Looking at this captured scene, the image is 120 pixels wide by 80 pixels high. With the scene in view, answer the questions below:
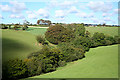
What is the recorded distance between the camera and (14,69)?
16.5 m

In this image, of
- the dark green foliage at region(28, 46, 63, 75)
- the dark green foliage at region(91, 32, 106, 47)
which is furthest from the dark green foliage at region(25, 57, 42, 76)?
the dark green foliage at region(91, 32, 106, 47)

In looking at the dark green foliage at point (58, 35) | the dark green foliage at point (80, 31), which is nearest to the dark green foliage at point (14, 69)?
the dark green foliage at point (58, 35)

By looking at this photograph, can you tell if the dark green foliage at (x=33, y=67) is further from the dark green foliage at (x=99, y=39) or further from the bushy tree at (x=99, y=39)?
the bushy tree at (x=99, y=39)

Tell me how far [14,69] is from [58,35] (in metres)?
27.8

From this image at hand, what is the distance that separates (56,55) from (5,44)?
49.2 feet

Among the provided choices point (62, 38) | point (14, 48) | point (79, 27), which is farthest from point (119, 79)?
point (79, 27)

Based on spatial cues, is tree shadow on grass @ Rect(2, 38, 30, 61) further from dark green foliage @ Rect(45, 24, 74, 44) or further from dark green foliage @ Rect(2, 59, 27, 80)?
dark green foliage @ Rect(45, 24, 74, 44)

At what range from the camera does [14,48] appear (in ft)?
30.4

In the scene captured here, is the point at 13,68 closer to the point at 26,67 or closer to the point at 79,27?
the point at 26,67

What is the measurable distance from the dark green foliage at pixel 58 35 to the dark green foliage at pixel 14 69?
25974 millimetres

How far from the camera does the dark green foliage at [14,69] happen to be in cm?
1560

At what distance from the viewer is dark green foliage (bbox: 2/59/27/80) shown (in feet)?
51.2

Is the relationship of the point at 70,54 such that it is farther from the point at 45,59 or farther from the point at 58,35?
the point at 58,35

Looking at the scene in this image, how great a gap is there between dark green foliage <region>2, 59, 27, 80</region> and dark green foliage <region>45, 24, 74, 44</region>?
26.0 m
